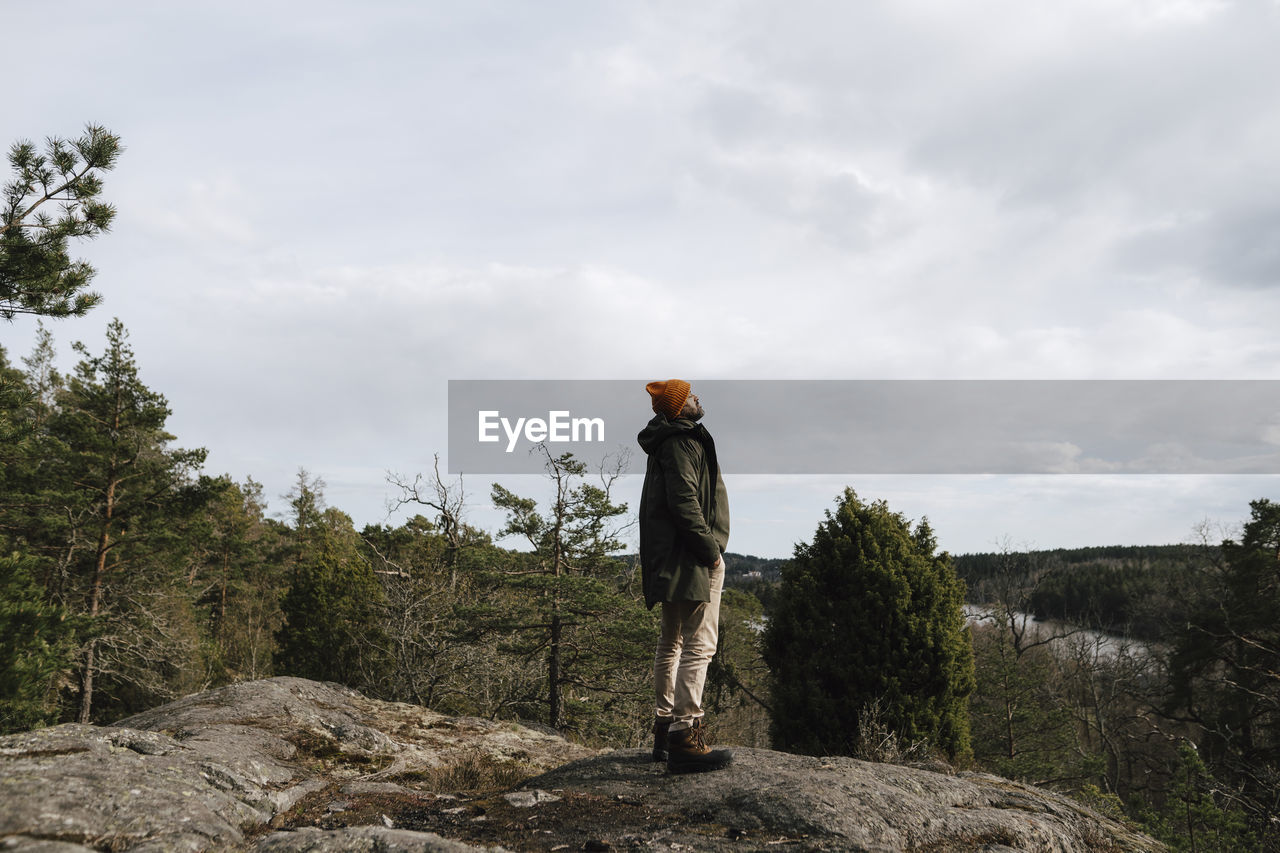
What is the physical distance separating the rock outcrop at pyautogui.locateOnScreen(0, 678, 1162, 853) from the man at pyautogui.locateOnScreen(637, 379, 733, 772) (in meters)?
0.30

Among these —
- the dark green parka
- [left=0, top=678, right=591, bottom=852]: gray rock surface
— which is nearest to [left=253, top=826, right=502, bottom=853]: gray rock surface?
[left=0, top=678, right=591, bottom=852]: gray rock surface

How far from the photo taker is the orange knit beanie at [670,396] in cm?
467

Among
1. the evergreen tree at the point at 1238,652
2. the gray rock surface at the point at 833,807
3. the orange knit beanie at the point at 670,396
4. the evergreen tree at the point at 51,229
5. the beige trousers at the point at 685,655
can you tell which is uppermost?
the evergreen tree at the point at 51,229

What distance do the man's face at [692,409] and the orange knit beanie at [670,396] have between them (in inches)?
1.2

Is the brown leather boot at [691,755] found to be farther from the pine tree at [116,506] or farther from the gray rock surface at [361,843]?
the pine tree at [116,506]

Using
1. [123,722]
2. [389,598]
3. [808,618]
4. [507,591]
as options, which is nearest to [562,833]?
[123,722]

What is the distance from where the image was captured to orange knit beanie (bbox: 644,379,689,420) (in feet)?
15.3

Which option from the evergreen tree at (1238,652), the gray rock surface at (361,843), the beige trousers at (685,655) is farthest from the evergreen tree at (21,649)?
the evergreen tree at (1238,652)

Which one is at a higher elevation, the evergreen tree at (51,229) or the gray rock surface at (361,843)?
the evergreen tree at (51,229)

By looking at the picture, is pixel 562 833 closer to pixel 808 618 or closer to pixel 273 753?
pixel 273 753

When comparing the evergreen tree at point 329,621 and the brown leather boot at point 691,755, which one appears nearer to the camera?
the brown leather boot at point 691,755

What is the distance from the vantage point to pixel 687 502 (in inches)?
173

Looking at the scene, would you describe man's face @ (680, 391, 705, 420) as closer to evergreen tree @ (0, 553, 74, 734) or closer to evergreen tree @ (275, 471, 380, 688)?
evergreen tree @ (0, 553, 74, 734)

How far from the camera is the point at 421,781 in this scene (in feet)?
17.4
